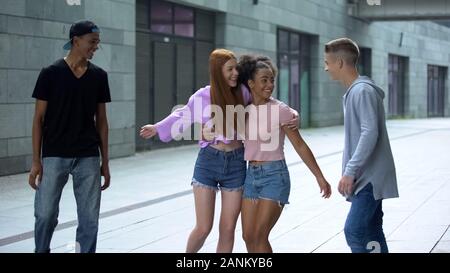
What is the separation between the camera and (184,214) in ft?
27.0

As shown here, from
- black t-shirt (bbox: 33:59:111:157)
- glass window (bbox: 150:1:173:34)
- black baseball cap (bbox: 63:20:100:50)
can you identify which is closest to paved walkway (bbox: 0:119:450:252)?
black t-shirt (bbox: 33:59:111:157)

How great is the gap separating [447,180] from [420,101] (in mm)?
30644

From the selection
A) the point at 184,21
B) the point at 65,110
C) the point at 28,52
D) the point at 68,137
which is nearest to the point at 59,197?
the point at 68,137

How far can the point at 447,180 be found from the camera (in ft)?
36.8

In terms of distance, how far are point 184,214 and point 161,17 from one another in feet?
30.6

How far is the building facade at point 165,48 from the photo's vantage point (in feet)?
38.5

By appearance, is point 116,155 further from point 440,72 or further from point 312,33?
point 440,72

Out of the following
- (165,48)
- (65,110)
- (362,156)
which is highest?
(165,48)

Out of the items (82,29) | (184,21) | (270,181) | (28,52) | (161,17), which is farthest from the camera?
(184,21)

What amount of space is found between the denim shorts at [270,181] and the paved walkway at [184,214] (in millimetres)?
1674

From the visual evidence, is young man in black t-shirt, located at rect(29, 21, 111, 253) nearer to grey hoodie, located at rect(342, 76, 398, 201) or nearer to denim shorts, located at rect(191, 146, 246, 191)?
denim shorts, located at rect(191, 146, 246, 191)

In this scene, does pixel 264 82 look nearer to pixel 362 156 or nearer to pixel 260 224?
pixel 362 156

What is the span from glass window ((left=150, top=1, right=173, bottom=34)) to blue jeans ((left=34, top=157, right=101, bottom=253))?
11778 mm
